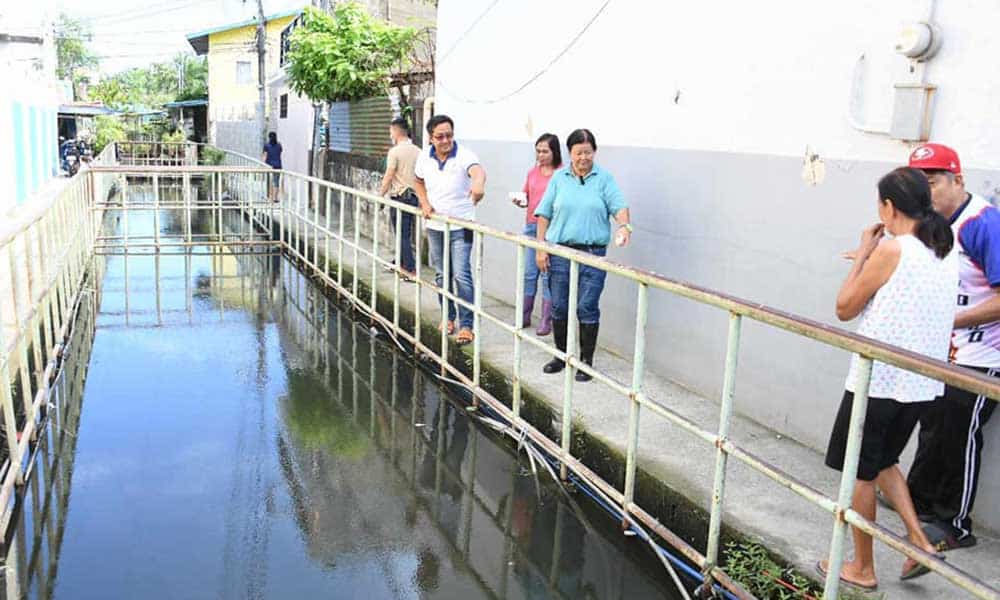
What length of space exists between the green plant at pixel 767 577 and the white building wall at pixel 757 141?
0.98 metres

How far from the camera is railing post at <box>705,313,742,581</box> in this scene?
320cm

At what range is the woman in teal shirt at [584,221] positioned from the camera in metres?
5.36

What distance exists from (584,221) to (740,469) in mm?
1850

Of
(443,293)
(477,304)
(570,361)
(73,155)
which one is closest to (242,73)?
(73,155)

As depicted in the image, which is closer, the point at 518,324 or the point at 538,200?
the point at 518,324

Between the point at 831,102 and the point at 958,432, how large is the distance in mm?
1764

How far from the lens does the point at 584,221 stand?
212 inches

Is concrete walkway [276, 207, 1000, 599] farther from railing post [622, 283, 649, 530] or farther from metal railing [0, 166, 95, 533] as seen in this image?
metal railing [0, 166, 95, 533]

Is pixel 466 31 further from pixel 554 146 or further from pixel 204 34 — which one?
pixel 204 34

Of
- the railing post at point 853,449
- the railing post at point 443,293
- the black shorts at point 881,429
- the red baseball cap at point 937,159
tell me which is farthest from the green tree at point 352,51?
the railing post at point 853,449

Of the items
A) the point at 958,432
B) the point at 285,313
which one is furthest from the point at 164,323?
the point at 958,432

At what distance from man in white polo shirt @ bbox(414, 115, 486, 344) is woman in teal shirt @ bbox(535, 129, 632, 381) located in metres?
1.05

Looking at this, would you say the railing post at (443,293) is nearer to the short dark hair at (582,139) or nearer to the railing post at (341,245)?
the short dark hair at (582,139)

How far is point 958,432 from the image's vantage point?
3.49m
